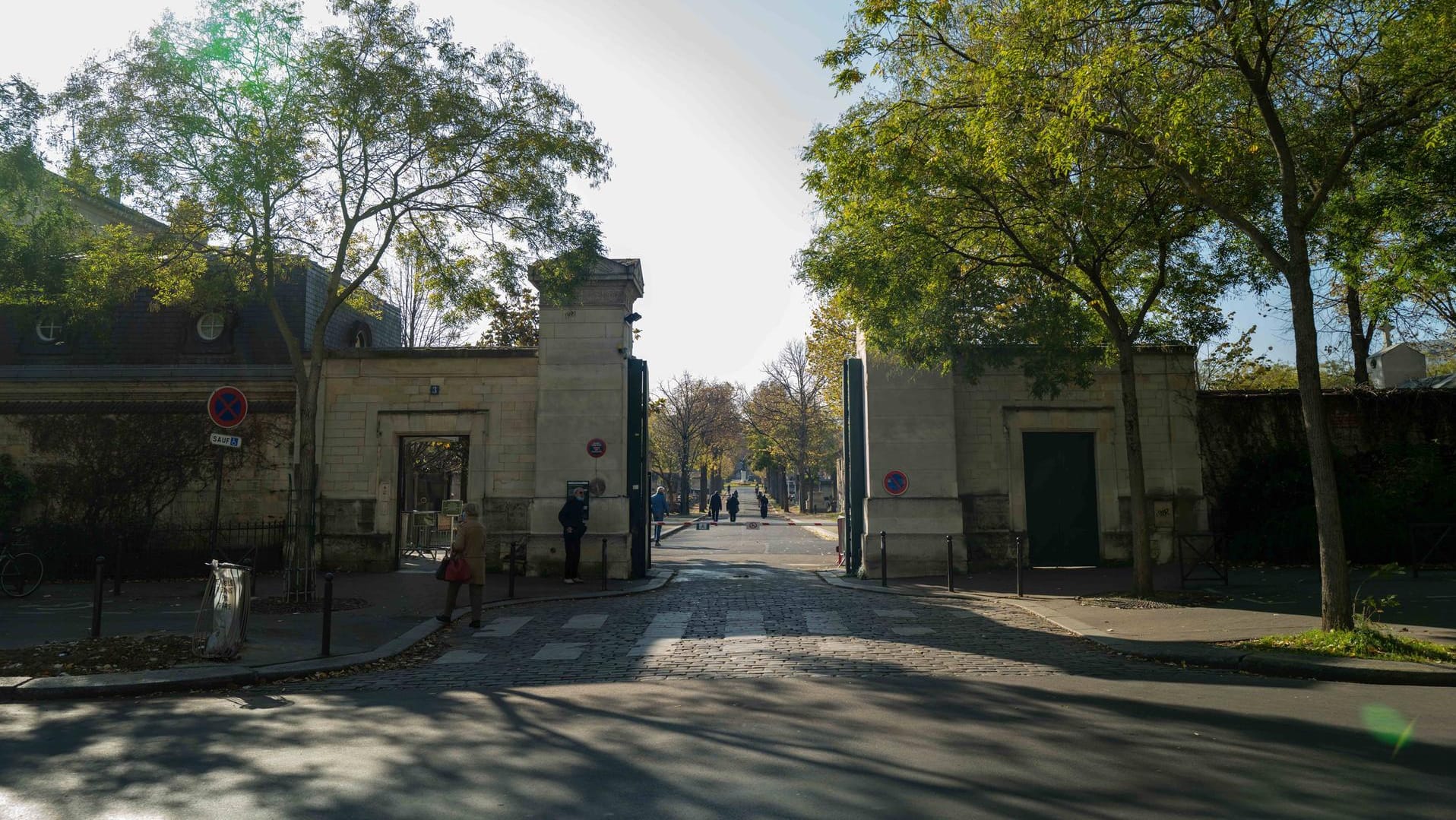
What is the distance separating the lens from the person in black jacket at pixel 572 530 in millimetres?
16016

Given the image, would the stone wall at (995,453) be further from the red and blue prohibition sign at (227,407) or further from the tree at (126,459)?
the tree at (126,459)

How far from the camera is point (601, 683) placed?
7.91m

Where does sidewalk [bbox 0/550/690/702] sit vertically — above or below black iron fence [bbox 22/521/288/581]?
below

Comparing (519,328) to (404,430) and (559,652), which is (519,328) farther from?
(559,652)

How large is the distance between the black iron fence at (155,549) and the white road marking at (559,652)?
8.68 m

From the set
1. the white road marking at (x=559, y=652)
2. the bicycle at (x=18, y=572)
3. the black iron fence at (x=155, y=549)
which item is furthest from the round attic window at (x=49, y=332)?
the white road marking at (x=559, y=652)

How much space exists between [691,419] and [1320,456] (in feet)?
172

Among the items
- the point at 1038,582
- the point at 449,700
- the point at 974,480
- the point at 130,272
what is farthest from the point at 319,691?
the point at 974,480

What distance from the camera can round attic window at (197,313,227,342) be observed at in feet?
66.6

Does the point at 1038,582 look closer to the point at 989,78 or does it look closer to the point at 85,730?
the point at 989,78

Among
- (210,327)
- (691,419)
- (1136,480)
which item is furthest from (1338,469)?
(691,419)

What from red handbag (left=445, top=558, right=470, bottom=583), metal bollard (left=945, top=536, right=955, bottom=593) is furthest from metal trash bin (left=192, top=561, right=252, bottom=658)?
metal bollard (left=945, top=536, right=955, bottom=593)

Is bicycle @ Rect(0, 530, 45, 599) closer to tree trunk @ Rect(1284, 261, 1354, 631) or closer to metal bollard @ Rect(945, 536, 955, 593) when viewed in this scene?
metal bollard @ Rect(945, 536, 955, 593)

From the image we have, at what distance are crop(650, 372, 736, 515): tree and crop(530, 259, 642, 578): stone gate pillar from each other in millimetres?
40090
